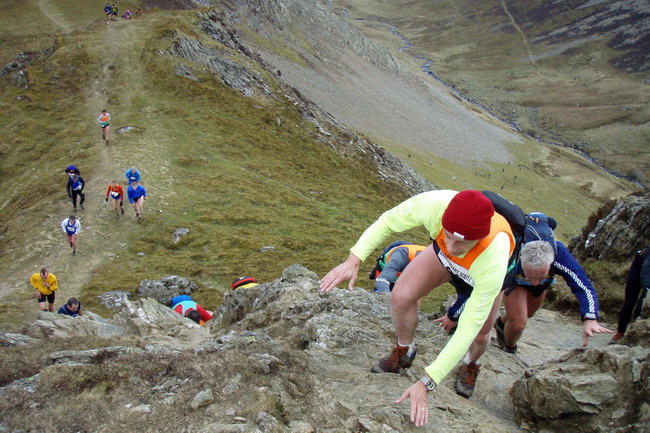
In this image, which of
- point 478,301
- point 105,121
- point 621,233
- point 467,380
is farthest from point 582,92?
point 478,301

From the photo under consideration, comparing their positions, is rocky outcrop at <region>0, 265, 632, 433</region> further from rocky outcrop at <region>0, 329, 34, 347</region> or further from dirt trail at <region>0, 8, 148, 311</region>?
dirt trail at <region>0, 8, 148, 311</region>

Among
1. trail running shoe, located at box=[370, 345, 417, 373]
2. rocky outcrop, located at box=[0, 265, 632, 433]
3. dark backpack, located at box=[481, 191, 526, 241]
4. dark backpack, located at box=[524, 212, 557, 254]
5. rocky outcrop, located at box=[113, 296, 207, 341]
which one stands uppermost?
dark backpack, located at box=[481, 191, 526, 241]

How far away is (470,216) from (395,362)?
3299mm

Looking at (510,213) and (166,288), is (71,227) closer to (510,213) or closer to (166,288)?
(166,288)

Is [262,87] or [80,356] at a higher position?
[262,87]

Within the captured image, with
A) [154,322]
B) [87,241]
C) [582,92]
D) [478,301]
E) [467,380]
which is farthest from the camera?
[582,92]

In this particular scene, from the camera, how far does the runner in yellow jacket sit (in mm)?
5152

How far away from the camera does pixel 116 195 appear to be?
24.2m

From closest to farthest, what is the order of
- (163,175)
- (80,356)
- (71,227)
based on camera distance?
(80,356)
(71,227)
(163,175)

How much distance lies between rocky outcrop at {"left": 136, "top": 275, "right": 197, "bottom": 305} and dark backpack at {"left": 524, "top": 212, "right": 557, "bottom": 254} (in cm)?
1555

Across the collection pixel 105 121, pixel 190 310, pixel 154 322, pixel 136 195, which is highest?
pixel 105 121

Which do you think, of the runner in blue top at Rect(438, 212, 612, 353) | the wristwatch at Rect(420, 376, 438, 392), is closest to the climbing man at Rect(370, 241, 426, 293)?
the runner in blue top at Rect(438, 212, 612, 353)

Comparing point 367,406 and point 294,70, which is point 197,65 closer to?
point 294,70

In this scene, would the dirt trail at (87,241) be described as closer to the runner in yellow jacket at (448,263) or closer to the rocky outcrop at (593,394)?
the runner in yellow jacket at (448,263)
